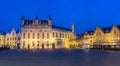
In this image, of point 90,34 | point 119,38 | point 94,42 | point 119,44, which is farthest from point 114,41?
point 90,34

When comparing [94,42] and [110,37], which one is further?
[94,42]

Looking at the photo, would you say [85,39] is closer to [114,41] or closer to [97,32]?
[97,32]

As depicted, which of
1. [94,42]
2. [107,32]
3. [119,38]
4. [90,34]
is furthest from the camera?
[90,34]

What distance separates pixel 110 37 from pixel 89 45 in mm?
22738

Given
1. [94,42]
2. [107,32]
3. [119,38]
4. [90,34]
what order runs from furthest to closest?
[90,34] → [94,42] → [107,32] → [119,38]

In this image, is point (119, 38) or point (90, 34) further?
point (90, 34)

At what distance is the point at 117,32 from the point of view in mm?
143250

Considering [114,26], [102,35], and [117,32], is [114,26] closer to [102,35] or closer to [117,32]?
[117,32]

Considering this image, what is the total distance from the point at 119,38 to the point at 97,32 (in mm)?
21803

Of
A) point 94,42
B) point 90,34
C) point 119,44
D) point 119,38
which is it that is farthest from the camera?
point 90,34

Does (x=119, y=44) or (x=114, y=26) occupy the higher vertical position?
(x=114, y=26)

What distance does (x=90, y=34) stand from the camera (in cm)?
18488

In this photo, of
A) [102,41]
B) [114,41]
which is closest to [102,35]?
[102,41]

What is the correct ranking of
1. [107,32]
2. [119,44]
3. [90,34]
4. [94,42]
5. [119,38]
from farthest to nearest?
[90,34], [94,42], [107,32], [119,38], [119,44]
